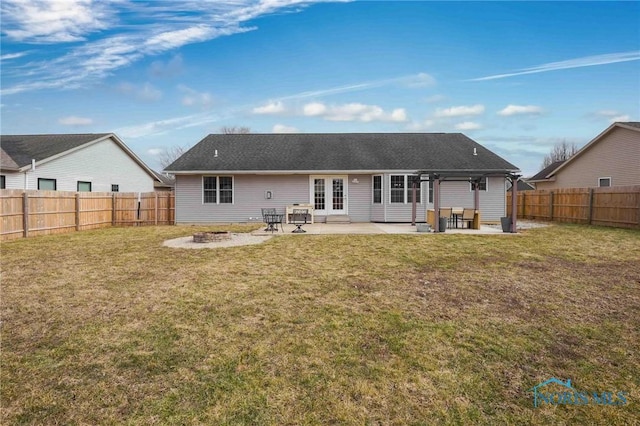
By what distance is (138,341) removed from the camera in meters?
4.21

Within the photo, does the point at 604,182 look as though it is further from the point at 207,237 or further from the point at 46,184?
the point at 46,184

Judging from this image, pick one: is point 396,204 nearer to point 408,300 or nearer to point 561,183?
point 408,300

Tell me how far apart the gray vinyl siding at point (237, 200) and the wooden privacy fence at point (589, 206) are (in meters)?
13.7

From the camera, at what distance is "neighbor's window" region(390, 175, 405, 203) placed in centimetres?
1822

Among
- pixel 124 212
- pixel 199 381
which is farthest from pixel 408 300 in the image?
pixel 124 212

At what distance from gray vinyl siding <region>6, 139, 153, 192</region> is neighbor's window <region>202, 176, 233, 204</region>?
7.54 meters

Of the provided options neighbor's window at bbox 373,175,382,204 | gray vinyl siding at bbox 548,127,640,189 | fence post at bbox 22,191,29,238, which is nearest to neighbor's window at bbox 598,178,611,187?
gray vinyl siding at bbox 548,127,640,189

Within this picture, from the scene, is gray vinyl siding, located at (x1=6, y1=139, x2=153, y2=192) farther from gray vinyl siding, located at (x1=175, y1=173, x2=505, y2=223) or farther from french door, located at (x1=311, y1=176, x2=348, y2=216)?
french door, located at (x1=311, y1=176, x2=348, y2=216)

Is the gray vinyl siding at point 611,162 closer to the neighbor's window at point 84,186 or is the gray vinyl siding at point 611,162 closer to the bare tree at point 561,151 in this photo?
the neighbor's window at point 84,186

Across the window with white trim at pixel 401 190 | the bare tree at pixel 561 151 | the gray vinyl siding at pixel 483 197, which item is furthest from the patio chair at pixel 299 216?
the bare tree at pixel 561 151

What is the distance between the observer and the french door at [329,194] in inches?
730

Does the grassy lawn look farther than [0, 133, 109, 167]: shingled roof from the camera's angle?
No

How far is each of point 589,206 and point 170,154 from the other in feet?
168

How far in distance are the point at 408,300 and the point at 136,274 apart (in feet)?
17.8
